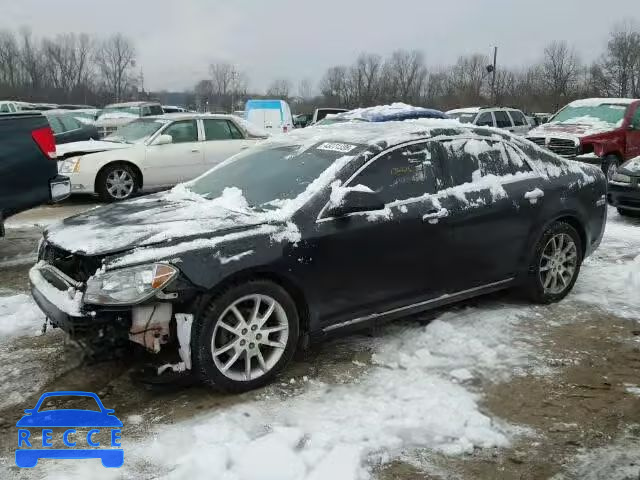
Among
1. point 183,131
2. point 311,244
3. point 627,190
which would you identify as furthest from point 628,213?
point 183,131

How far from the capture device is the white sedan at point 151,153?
1073 centimetres

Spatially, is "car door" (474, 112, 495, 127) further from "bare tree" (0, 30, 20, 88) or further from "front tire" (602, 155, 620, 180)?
"bare tree" (0, 30, 20, 88)

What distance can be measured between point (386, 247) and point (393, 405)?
3.65 feet

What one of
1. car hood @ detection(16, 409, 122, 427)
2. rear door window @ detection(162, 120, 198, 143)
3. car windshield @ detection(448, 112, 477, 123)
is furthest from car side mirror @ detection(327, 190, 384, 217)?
car windshield @ detection(448, 112, 477, 123)

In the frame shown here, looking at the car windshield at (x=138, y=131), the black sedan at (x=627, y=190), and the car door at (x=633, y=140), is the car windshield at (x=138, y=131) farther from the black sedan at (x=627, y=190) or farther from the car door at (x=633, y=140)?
the car door at (x=633, y=140)

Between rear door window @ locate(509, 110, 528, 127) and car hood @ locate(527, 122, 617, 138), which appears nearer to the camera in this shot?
car hood @ locate(527, 122, 617, 138)

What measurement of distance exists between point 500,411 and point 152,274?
2.15 meters

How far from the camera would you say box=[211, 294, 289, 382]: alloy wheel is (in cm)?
366

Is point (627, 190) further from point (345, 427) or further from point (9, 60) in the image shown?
point (9, 60)

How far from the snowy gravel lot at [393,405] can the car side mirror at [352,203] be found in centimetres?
104

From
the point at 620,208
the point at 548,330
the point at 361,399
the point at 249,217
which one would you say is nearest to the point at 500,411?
the point at 361,399

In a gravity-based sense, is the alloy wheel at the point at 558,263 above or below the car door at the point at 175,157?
below

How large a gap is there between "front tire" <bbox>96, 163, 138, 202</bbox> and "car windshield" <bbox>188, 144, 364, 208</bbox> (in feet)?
20.4

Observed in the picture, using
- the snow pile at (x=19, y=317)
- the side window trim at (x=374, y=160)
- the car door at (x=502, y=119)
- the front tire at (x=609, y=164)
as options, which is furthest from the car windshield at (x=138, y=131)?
the car door at (x=502, y=119)
